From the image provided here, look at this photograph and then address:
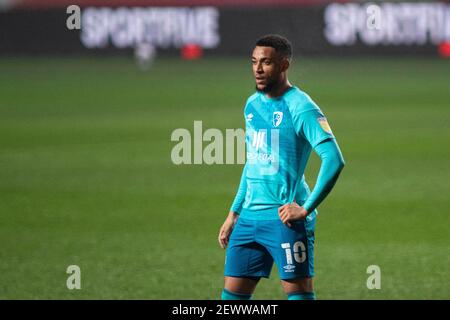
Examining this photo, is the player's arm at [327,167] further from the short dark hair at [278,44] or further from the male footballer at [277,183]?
the short dark hair at [278,44]

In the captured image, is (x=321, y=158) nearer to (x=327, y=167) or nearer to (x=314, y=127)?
(x=327, y=167)

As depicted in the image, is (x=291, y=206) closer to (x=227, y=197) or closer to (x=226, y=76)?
(x=227, y=197)

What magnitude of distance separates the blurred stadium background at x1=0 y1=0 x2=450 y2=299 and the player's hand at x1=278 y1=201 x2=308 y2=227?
248 cm

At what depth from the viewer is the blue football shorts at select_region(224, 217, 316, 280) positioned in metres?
5.54

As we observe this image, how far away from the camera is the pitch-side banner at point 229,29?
30906mm

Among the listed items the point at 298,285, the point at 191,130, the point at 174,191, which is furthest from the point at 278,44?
the point at 191,130

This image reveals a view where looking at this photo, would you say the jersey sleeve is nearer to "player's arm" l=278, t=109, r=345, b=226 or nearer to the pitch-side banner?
"player's arm" l=278, t=109, r=345, b=226

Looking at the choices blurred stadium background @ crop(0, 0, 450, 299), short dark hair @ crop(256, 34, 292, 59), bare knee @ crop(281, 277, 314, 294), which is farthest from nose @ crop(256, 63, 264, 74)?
blurred stadium background @ crop(0, 0, 450, 299)

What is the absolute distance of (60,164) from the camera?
14516mm

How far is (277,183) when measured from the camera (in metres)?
5.59

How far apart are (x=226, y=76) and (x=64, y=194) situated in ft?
49.2

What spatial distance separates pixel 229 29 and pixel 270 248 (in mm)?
26750

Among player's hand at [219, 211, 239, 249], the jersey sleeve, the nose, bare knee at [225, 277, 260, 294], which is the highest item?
the nose

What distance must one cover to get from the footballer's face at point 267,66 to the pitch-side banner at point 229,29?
25.3 m
